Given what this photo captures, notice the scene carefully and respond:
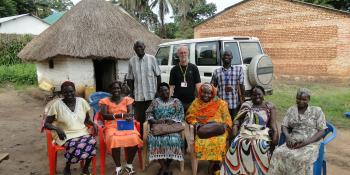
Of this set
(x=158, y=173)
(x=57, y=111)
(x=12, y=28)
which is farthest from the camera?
(x=12, y=28)

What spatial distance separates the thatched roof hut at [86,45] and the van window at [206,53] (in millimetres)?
4509

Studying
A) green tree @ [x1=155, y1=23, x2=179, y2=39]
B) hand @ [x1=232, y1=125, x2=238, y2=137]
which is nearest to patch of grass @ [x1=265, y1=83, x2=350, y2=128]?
hand @ [x1=232, y1=125, x2=238, y2=137]

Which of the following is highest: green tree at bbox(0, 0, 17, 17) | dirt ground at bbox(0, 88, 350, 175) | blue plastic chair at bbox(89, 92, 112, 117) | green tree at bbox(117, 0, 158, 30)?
green tree at bbox(0, 0, 17, 17)

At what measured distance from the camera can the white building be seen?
2603 cm

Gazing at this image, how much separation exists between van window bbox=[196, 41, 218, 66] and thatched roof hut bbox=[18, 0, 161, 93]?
451 centimetres

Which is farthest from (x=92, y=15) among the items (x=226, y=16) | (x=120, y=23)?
(x=226, y=16)

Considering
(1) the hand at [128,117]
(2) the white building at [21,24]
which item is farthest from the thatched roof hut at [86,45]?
(2) the white building at [21,24]

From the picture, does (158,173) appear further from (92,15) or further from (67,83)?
(92,15)

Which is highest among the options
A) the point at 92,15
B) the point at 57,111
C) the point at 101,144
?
the point at 92,15

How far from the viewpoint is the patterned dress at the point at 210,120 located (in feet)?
13.6

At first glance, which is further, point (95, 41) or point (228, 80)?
point (95, 41)

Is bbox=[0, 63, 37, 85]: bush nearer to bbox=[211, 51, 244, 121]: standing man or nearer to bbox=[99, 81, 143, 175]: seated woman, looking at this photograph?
A: bbox=[99, 81, 143, 175]: seated woman

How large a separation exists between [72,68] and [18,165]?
22.1 feet

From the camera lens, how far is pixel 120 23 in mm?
12766
